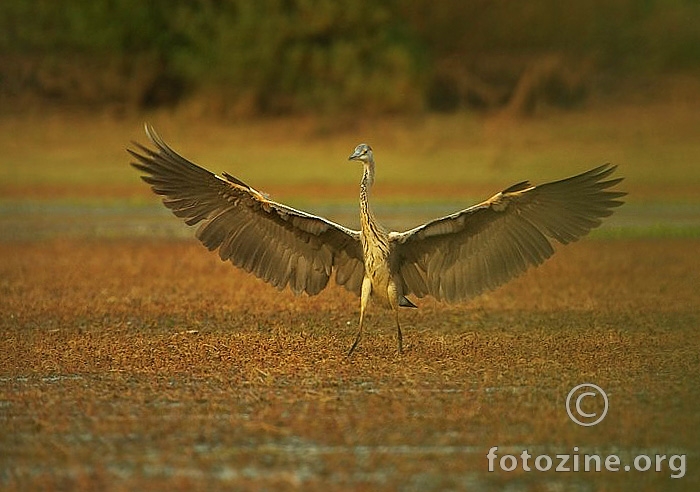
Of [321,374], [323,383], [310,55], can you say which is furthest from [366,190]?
[310,55]

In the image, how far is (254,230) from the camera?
10.5 meters

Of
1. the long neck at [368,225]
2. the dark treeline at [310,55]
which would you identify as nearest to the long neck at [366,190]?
the long neck at [368,225]

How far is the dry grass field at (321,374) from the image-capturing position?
7.09 metres

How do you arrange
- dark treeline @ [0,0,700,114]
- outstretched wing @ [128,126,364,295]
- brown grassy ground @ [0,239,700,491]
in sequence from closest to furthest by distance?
brown grassy ground @ [0,239,700,491] → outstretched wing @ [128,126,364,295] → dark treeline @ [0,0,700,114]

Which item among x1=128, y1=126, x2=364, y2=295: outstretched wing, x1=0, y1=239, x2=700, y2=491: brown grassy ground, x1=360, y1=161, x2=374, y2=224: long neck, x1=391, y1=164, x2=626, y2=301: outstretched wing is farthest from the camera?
x1=128, y1=126, x2=364, y2=295: outstretched wing

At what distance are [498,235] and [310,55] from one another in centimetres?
1805

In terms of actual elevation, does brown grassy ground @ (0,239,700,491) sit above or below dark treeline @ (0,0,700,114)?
A: below

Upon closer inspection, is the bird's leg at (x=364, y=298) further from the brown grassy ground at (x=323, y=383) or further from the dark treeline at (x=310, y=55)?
the dark treeline at (x=310, y=55)

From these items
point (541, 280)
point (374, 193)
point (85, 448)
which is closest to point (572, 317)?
point (541, 280)

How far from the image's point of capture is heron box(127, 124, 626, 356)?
10039mm

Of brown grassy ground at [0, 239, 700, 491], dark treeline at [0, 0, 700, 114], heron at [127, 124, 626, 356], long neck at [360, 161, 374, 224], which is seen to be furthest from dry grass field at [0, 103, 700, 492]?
dark treeline at [0, 0, 700, 114]

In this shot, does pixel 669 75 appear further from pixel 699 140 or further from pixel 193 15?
pixel 193 15

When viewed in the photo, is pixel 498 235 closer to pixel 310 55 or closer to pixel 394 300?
pixel 394 300

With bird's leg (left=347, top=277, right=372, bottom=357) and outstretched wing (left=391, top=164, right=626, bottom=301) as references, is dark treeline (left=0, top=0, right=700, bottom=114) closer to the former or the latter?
outstretched wing (left=391, top=164, right=626, bottom=301)
